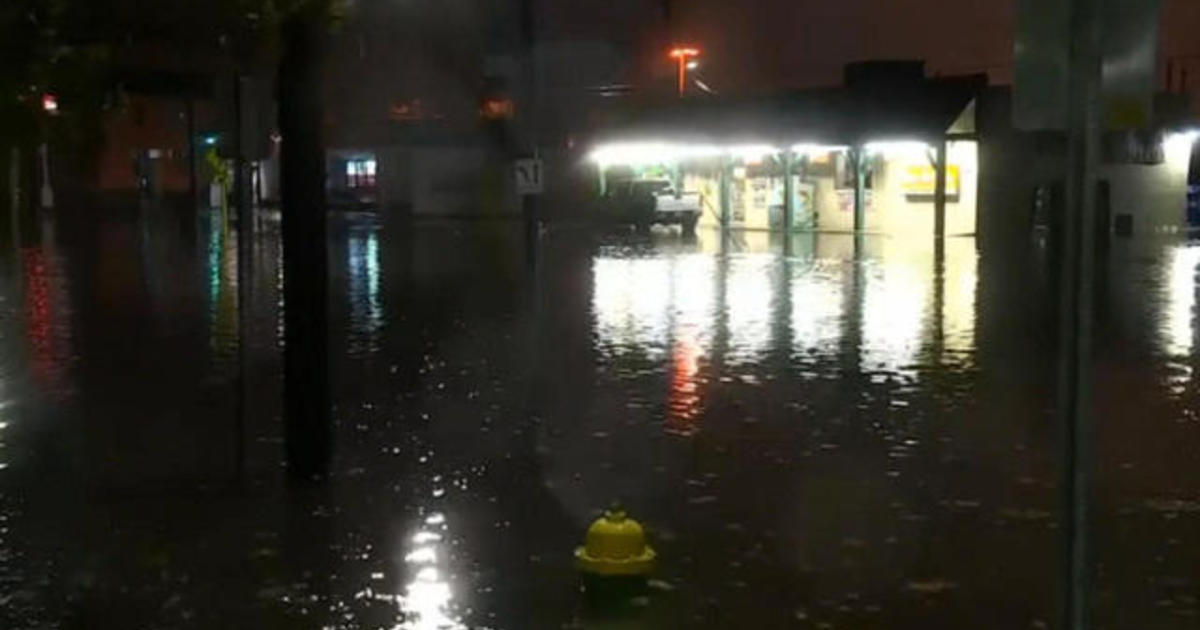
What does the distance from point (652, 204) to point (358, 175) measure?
2660 cm

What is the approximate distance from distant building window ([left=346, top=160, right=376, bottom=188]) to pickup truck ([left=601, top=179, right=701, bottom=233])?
22.2 m

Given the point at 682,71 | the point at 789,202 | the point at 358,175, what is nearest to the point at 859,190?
the point at 789,202

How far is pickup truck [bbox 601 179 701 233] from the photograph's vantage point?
51.6 m

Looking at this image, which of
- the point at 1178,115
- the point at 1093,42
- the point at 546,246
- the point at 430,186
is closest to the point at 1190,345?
the point at 1093,42

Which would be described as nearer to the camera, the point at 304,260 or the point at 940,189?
the point at 304,260

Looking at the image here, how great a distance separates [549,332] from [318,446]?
28.5 feet

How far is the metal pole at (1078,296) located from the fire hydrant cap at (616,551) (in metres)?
2.29

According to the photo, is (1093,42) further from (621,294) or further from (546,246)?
(546,246)

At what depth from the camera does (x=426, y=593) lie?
730cm

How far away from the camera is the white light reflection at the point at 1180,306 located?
17.0 m

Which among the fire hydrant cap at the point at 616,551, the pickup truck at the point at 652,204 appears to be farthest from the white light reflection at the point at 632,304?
the pickup truck at the point at 652,204

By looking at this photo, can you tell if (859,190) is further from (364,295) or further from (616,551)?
(616,551)

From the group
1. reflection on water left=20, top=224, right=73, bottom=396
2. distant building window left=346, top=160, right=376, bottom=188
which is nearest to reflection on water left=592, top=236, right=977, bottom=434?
reflection on water left=20, top=224, right=73, bottom=396

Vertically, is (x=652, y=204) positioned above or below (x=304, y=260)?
below
